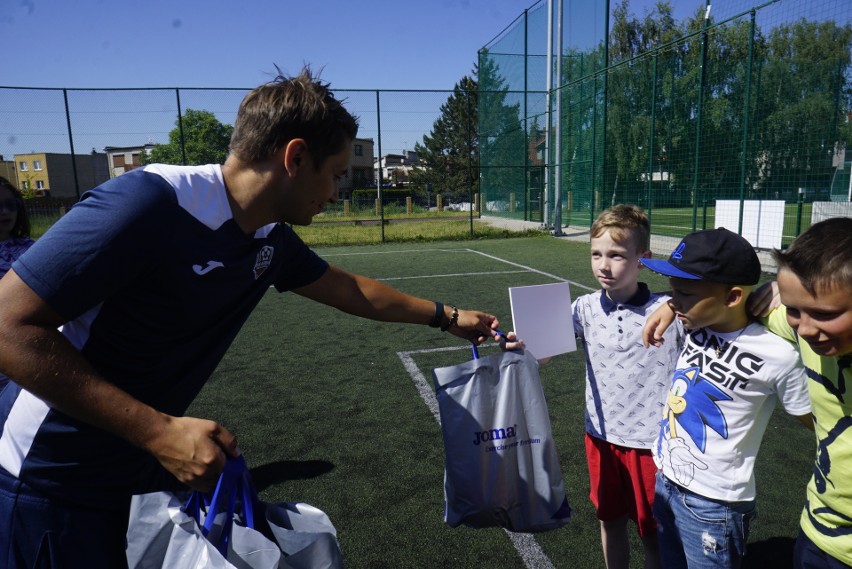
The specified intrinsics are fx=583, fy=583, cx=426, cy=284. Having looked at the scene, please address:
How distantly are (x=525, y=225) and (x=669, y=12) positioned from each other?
90.4 ft

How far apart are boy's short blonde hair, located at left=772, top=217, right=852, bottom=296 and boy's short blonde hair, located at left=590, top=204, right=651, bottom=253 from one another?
0.89m

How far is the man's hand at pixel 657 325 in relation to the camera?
2.15 metres

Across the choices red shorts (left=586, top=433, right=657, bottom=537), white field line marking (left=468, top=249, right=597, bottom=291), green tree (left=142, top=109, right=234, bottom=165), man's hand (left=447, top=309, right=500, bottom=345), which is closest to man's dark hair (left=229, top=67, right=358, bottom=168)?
man's hand (left=447, top=309, right=500, bottom=345)

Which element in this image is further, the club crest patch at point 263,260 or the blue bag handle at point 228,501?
the club crest patch at point 263,260

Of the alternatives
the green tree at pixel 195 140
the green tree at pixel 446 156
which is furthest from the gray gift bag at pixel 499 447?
the green tree at pixel 446 156

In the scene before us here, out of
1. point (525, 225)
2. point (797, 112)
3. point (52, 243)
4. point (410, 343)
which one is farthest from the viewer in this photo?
point (525, 225)

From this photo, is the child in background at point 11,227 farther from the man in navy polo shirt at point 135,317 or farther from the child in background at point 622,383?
the child in background at point 622,383

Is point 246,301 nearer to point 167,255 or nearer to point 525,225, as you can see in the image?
point 167,255

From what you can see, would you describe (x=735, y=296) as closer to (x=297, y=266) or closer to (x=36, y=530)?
(x=297, y=266)

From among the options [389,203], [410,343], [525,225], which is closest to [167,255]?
[410,343]

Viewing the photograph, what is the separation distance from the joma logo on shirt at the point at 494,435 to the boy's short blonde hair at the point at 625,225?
880 millimetres

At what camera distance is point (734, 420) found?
1842 millimetres

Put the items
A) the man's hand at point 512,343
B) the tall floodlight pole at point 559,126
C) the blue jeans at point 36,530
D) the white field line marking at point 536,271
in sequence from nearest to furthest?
the blue jeans at point 36,530, the man's hand at point 512,343, the white field line marking at point 536,271, the tall floodlight pole at point 559,126

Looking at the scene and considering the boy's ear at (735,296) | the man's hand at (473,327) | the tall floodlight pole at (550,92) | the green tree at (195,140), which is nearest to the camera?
the boy's ear at (735,296)
